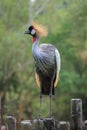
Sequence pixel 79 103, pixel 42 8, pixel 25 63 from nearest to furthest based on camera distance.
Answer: pixel 79 103 → pixel 25 63 → pixel 42 8

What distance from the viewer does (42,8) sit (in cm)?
3353

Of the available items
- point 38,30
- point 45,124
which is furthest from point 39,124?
point 38,30

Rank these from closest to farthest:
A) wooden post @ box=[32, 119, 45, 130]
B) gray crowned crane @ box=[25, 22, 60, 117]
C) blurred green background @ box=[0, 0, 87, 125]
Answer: wooden post @ box=[32, 119, 45, 130] < gray crowned crane @ box=[25, 22, 60, 117] < blurred green background @ box=[0, 0, 87, 125]

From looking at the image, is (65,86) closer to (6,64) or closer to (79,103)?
(6,64)

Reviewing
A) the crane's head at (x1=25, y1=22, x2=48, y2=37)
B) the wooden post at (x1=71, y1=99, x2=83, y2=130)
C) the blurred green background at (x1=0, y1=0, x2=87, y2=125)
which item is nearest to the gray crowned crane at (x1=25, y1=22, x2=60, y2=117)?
the crane's head at (x1=25, y1=22, x2=48, y2=37)

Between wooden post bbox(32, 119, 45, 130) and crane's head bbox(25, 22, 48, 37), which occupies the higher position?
crane's head bbox(25, 22, 48, 37)

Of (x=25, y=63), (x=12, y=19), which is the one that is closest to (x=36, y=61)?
(x=25, y=63)

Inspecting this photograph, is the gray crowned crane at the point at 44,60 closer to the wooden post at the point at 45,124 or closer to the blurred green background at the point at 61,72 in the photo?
the wooden post at the point at 45,124

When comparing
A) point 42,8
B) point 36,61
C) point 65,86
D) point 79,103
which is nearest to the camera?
point 79,103

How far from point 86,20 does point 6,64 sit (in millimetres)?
3728

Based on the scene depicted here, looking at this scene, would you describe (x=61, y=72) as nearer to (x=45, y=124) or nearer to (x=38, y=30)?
(x=38, y=30)

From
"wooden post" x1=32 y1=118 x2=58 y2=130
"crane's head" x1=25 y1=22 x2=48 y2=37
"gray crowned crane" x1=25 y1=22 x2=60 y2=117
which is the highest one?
"crane's head" x1=25 y1=22 x2=48 y2=37

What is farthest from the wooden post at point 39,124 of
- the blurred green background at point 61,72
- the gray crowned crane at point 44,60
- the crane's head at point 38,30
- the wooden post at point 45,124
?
the blurred green background at point 61,72

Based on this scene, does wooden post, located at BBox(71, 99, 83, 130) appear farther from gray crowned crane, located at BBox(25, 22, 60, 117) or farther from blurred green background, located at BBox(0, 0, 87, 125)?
blurred green background, located at BBox(0, 0, 87, 125)
